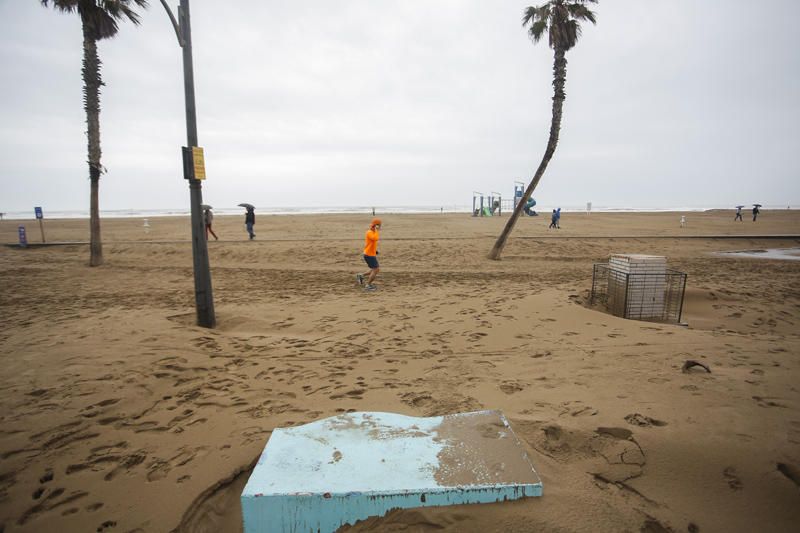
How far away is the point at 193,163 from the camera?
20.1 ft

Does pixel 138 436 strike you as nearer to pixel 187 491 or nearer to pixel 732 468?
pixel 187 491

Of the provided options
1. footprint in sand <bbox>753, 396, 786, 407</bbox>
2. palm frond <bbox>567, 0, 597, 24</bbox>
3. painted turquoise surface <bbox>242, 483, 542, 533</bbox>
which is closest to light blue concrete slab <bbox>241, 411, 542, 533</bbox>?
painted turquoise surface <bbox>242, 483, 542, 533</bbox>

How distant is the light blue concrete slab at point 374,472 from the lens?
2.03 meters

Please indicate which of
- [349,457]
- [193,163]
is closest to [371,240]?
[193,163]

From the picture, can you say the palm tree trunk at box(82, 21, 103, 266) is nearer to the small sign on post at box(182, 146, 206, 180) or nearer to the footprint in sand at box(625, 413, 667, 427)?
the small sign on post at box(182, 146, 206, 180)

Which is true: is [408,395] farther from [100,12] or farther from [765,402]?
[100,12]

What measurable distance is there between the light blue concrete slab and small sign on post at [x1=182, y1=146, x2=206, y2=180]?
508 centimetres

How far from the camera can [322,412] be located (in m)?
3.69

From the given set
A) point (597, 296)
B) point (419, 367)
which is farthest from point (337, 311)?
point (597, 296)

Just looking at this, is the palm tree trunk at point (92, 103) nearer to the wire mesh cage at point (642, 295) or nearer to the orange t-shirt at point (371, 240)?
the orange t-shirt at point (371, 240)

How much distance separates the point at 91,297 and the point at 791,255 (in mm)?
24891

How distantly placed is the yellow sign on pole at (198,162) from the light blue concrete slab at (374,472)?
5.06 metres

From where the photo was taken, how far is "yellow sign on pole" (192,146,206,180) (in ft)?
20.1

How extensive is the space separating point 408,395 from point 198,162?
520 cm
